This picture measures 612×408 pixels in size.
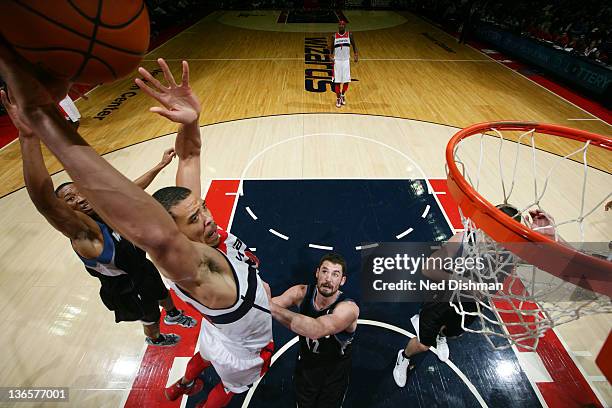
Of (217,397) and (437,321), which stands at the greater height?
(437,321)

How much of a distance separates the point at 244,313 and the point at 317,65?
1027 cm

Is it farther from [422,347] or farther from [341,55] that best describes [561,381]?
[341,55]

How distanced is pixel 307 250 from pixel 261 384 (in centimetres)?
157

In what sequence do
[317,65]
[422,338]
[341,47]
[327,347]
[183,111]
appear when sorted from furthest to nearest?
[317,65], [341,47], [422,338], [327,347], [183,111]

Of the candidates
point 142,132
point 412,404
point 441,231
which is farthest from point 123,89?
point 412,404

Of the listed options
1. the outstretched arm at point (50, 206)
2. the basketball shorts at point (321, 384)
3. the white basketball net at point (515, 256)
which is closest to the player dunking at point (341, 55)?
the white basketball net at point (515, 256)

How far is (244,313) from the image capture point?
69.9 inches

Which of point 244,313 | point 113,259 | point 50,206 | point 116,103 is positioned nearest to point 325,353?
point 244,313

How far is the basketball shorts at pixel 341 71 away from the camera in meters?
7.44

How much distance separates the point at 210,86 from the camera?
9250mm

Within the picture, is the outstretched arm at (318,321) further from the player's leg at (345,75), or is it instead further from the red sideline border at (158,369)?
the player's leg at (345,75)

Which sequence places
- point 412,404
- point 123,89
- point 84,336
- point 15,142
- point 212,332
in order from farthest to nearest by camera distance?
point 123,89 < point 15,142 < point 84,336 < point 412,404 < point 212,332

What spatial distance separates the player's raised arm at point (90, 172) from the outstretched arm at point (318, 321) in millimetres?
923

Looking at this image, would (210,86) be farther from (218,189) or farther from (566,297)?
(566,297)
